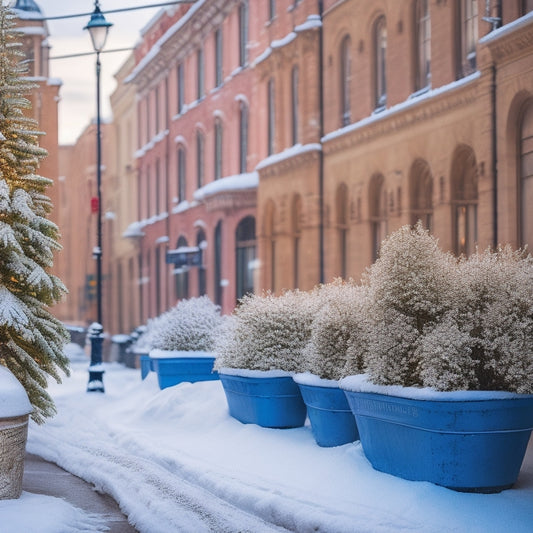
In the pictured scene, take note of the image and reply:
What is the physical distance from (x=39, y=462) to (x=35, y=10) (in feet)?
112

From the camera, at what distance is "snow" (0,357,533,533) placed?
9.38 m

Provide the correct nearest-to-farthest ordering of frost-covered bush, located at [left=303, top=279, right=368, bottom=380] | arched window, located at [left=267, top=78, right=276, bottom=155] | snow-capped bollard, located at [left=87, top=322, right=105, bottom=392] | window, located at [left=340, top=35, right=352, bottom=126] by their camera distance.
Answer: frost-covered bush, located at [left=303, top=279, right=368, bottom=380], snow-capped bollard, located at [left=87, top=322, right=105, bottom=392], window, located at [left=340, top=35, right=352, bottom=126], arched window, located at [left=267, top=78, right=276, bottom=155]

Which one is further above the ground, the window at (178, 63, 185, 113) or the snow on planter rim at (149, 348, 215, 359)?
the window at (178, 63, 185, 113)

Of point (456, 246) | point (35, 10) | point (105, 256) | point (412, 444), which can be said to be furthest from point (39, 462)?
point (105, 256)

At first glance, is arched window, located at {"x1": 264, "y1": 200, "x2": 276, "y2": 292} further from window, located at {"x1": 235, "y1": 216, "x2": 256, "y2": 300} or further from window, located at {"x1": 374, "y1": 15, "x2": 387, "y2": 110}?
window, located at {"x1": 374, "y1": 15, "x2": 387, "y2": 110}

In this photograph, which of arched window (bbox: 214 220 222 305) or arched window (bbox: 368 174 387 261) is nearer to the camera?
arched window (bbox: 368 174 387 261)

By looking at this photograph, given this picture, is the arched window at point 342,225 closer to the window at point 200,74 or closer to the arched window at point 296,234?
the arched window at point 296,234

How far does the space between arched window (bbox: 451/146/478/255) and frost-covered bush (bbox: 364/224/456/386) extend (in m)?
7.49

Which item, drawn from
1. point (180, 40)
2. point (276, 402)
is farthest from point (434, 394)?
point (180, 40)

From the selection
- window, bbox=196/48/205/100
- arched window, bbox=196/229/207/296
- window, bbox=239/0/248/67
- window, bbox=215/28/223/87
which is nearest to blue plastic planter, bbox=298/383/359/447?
window, bbox=239/0/248/67

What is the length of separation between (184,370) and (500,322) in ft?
37.7

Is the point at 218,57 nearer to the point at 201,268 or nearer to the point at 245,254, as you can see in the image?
the point at 201,268

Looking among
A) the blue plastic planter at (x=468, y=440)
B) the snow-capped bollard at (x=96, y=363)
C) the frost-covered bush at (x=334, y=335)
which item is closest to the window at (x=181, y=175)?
the snow-capped bollard at (x=96, y=363)

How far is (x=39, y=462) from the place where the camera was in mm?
14633
